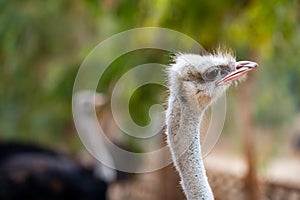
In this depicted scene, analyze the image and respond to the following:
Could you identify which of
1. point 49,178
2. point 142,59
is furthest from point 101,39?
point 142,59

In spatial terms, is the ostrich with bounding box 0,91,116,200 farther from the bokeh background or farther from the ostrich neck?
the ostrich neck

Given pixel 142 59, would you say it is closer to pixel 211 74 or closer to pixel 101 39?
pixel 101 39

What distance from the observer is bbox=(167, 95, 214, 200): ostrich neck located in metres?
2.02

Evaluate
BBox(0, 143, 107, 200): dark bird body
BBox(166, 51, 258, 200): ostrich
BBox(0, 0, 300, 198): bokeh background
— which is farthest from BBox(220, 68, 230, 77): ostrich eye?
BBox(0, 143, 107, 200): dark bird body

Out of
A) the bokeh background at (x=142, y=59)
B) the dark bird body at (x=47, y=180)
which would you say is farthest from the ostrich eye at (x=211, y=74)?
the dark bird body at (x=47, y=180)

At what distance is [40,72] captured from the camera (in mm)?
7562

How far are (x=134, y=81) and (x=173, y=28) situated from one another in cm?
104

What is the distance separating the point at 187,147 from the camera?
2.06m

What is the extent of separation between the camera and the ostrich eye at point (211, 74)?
6.65 feet

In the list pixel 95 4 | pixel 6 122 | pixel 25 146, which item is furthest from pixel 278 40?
pixel 6 122

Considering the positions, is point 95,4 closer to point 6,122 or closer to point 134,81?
point 134,81

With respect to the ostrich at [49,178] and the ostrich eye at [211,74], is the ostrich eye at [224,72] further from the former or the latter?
the ostrich at [49,178]

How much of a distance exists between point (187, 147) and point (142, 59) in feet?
9.72

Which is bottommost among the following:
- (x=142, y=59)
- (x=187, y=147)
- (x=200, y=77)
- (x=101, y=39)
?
(x=187, y=147)
